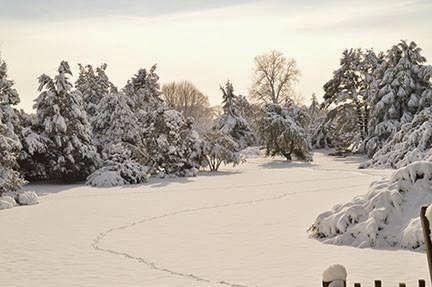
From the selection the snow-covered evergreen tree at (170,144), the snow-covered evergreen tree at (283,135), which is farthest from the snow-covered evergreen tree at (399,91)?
the snow-covered evergreen tree at (170,144)

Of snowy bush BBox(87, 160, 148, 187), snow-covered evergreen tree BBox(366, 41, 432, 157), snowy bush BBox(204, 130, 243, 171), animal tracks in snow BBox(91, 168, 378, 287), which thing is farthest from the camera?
snow-covered evergreen tree BBox(366, 41, 432, 157)

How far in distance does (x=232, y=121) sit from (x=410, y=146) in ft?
76.2

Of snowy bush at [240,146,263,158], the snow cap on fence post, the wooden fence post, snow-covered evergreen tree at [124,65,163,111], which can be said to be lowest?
snowy bush at [240,146,263,158]

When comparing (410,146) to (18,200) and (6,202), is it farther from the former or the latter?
(6,202)

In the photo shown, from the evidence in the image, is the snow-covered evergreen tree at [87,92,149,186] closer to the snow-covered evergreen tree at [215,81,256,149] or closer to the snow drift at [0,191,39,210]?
the snow drift at [0,191,39,210]

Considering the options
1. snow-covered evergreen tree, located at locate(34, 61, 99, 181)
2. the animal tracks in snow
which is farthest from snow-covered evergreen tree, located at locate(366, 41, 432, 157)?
snow-covered evergreen tree, located at locate(34, 61, 99, 181)

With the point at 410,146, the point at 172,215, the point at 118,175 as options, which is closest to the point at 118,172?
the point at 118,175

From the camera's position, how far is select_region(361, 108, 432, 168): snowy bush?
88.7 ft

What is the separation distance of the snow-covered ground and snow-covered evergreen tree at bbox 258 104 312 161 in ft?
50.4

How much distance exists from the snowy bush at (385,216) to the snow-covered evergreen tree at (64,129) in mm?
18213

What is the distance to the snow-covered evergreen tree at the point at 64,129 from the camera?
27703 millimetres

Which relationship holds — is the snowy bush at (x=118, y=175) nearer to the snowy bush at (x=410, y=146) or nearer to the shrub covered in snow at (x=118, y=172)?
the shrub covered in snow at (x=118, y=172)

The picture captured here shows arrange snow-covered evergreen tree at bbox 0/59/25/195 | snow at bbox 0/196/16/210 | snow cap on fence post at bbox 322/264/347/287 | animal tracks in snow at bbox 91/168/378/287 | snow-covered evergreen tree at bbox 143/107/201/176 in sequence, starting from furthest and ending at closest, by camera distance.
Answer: snow-covered evergreen tree at bbox 143/107/201/176
snow-covered evergreen tree at bbox 0/59/25/195
snow at bbox 0/196/16/210
animal tracks in snow at bbox 91/168/378/287
snow cap on fence post at bbox 322/264/347/287

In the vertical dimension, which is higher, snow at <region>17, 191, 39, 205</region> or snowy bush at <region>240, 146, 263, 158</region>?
snow at <region>17, 191, 39, 205</region>
